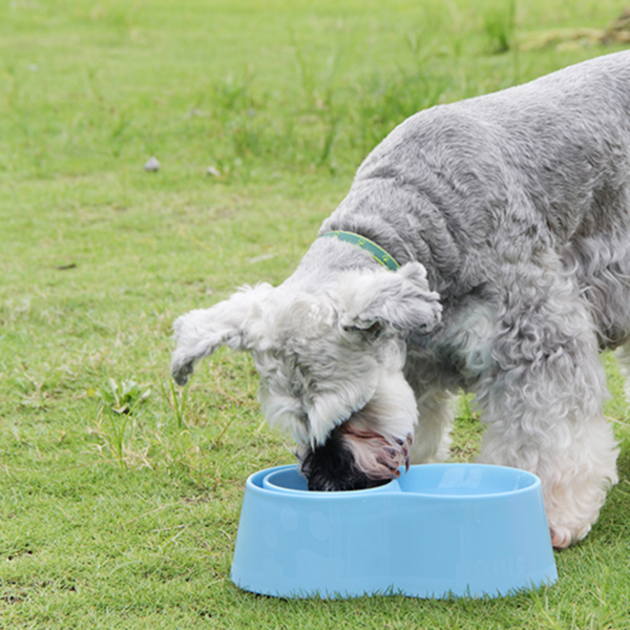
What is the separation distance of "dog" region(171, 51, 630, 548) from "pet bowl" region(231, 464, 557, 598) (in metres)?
0.19

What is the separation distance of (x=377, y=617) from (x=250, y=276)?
3.57 m

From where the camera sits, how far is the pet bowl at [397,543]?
2.84 m

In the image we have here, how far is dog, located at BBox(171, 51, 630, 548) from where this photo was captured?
3.05 meters

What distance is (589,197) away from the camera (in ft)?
12.1

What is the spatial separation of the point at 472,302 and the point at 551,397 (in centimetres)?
45

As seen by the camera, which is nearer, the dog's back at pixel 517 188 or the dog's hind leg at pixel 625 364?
the dog's back at pixel 517 188

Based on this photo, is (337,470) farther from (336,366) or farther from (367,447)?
(336,366)

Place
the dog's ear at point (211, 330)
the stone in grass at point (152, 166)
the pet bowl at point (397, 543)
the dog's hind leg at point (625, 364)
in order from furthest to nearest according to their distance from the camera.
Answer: the stone in grass at point (152, 166) < the dog's hind leg at point (625, 364) < the dog's ear at point (211, 330) < the pet bowl at point (397, 543)

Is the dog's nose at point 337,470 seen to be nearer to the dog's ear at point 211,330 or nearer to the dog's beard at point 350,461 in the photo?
the dog's beard at point 350,461

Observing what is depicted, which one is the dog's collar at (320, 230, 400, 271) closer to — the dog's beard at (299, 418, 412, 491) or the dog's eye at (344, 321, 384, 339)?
the dog's eye at (344, 321, 384, 339)

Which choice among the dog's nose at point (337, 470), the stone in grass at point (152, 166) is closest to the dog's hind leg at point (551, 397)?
the dog's nose at point (337, 470)

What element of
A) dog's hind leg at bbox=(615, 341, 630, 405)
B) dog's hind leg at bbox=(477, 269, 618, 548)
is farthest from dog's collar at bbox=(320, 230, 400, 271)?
dog's hind leg at bbox=(615, 341, 630, 405)

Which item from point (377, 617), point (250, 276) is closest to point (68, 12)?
point (250, 276)

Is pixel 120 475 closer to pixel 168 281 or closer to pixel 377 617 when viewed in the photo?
pixel 377 617
